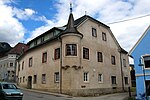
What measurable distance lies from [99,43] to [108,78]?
5.38 meters

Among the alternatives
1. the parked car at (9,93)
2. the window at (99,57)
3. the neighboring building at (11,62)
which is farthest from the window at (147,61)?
the neighboring building at (11,62)

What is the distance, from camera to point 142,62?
18797 millimetres

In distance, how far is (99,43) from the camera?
27.7 m

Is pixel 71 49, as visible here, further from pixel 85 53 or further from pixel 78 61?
pixel 85 53

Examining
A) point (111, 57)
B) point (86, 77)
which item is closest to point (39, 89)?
point (86, 77)

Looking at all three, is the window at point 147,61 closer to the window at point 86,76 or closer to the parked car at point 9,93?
the window at point 86,76

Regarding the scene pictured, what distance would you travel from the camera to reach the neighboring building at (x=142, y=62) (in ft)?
60.1

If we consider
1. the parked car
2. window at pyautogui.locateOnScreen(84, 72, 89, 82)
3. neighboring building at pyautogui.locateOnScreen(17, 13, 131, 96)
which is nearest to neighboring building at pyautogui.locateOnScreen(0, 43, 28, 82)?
neighboring building at pyautogui.locateOnScreen(17, 13, 131, 96)

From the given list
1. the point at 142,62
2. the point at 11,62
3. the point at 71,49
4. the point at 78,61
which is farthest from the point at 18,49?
the point at 142,62

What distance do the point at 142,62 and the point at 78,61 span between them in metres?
7.57

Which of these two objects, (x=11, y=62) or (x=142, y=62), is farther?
(x=11, y=62)

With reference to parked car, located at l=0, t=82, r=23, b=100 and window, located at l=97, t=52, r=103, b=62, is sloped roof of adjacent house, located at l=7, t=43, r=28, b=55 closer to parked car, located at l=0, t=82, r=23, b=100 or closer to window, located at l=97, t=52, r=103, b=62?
window, located at l=97, t=52, r=103, b=62

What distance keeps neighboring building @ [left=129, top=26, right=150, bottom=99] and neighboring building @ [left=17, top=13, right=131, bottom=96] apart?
272 inches

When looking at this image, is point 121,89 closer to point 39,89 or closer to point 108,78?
point 108,78
